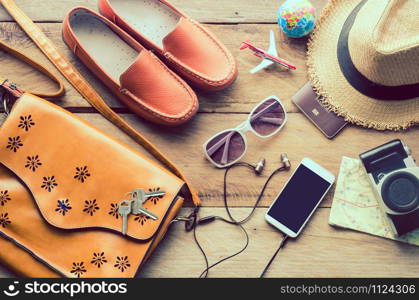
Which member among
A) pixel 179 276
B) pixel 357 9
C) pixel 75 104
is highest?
pixel 357 9

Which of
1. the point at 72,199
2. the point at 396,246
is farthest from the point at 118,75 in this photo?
the point at 396,246

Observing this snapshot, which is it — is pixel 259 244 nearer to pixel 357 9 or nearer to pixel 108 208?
pixel 108 208

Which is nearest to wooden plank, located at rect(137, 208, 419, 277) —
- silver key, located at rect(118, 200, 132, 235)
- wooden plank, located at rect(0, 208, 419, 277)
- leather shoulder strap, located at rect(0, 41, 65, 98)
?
wooden plank, located at rect(0, 208, 419, 277)

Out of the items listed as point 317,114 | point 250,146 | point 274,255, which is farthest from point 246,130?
point 274,255

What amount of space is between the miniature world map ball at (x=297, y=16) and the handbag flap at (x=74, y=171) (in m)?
0.36

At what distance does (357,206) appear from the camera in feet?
2.84

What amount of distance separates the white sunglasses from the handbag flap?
12 cm

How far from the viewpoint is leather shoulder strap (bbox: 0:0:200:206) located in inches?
34.3

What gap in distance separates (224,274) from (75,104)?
0.44 meters

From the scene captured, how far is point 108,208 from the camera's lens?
0.79 metres

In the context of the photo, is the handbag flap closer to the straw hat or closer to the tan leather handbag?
the tan leather handbag

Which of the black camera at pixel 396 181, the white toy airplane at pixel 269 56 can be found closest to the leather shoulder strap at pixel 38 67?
the white toy airplane at pixel 269 56

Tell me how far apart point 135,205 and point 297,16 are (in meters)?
0.46

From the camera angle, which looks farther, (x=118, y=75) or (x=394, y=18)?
(x=118, y=75)
